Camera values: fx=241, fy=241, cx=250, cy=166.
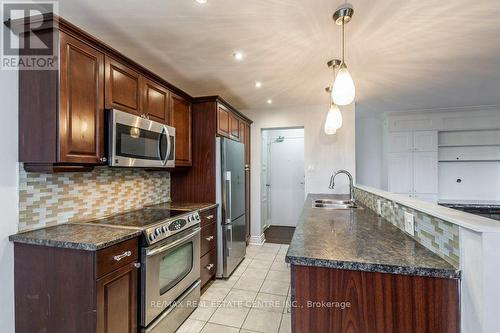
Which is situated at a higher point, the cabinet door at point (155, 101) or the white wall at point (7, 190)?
the cabinet door at point (155, 101)

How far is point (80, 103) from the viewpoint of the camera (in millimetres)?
1573

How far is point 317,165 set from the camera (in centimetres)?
402

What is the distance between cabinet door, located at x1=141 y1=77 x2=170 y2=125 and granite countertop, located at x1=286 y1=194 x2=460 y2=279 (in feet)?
5.46

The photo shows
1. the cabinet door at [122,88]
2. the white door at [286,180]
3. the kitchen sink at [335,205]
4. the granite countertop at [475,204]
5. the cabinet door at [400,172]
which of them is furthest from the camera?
the white door at [286,180]

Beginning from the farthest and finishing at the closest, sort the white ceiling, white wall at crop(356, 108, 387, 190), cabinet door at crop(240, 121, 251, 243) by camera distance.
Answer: white wall at crop(356, 108, 387, 190) < cabinet door at crop(240, 121, 251, 243) < the white ceiling

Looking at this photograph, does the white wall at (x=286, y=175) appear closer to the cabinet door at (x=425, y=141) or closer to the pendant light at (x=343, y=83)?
the cabinet door at (x=425, y=141)

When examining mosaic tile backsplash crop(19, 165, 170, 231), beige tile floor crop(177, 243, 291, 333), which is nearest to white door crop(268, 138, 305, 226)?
beige tile floor crop(177, 243, 291, 333)

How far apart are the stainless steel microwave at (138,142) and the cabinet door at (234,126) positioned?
1.08 meters

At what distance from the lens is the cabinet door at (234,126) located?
338cm

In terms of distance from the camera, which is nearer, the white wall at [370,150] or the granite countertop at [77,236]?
the granite countertop at [77,236]

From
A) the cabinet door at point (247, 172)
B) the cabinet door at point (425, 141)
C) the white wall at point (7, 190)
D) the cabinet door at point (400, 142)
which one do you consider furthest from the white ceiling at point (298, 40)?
the cabinet door at point (400, 142)

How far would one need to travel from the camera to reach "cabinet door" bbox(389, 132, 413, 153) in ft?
14.6

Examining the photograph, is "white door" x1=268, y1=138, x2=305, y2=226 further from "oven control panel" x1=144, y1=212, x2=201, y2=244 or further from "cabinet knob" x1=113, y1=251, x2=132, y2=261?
"cabinet knob" x1=113, y1=251, x2=132, y2=261

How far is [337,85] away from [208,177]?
1.90 metres
